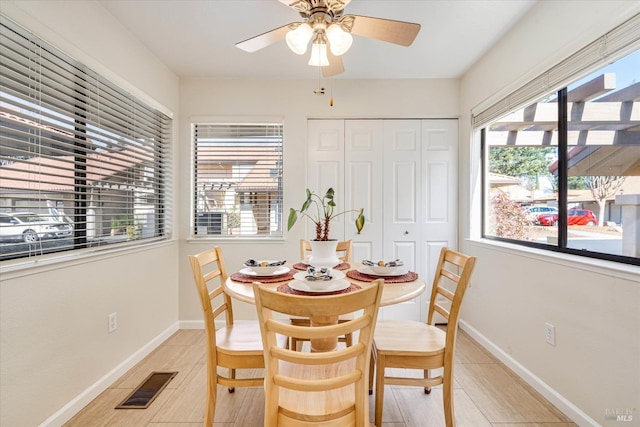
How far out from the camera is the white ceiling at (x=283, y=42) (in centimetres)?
193

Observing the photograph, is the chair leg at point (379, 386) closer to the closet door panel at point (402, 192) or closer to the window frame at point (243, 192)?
the closet door panel at point (402, 192)

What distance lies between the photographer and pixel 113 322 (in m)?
2.03

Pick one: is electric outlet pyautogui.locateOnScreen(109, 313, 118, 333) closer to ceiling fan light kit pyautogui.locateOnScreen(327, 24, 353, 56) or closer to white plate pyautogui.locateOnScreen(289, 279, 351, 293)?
white plate pyautogui.locateOnScreen(289, 279, 351, 293)

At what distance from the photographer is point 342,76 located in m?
2.91

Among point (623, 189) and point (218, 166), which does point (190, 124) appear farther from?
point (623, 189)

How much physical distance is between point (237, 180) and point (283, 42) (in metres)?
1.33

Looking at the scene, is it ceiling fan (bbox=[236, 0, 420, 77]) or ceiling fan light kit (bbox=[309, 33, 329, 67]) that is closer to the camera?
ceiling fan (bbox=[236, 0, 420, 77])

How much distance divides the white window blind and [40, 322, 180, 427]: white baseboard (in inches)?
134

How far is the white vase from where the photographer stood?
1663 mm

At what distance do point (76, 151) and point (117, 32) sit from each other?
3.07 feet

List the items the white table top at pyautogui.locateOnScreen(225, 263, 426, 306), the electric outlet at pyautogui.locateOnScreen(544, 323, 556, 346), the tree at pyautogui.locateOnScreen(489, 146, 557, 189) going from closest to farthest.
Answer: the white table top at pyautogui.locateOnScreen(225, 263, 426, 306) < the electric outlet at pyautogui.locateOnScreen(544, 323, 556, 346) < the tree at pyautogui.locateOnScreen(489, 146, 557, 189)

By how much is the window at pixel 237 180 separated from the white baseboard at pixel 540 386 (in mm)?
2088

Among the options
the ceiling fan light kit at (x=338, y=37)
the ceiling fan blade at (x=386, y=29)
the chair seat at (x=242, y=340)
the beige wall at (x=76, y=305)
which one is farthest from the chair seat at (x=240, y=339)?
the ceiling fan blade at (x=386, y=29)

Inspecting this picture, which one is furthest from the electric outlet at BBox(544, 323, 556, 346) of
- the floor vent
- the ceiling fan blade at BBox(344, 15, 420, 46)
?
the floor vent
